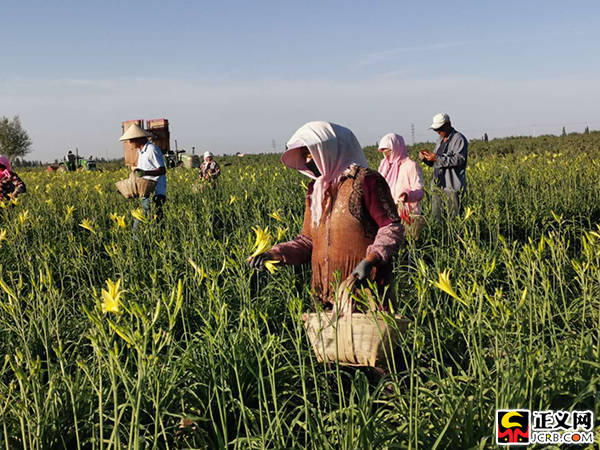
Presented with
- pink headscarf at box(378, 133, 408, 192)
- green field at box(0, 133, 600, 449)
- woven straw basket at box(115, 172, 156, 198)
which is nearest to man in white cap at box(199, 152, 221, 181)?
woven straw basket at box(115, 172, 156, 198)

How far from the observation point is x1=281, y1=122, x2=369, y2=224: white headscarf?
92.4 inches

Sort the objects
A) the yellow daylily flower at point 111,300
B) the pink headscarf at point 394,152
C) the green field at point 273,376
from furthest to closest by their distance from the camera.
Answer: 1. the pink headscarf at point 394,152
2. the green field at point 273,376
3. the yellow daylily flower at point 111,300

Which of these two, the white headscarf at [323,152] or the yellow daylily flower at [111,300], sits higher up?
the white headscarf at [323,152]

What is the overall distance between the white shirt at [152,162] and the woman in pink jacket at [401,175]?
8.58 feet

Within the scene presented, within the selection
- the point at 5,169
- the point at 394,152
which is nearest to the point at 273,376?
the point at 394,152

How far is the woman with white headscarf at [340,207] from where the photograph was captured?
2355 millimetres

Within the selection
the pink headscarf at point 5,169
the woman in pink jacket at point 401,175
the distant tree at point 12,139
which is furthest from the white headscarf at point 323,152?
the distant tree at point 12,139

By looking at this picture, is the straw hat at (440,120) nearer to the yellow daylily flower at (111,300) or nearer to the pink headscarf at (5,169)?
the yellow daylily flower at (111,300)

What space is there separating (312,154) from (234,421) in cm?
123

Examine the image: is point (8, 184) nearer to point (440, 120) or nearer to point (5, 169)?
point (5, 169)

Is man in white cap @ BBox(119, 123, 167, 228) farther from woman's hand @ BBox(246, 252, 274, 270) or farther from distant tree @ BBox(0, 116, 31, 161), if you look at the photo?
distant tree @ BBox(0, 116, 31, 161)

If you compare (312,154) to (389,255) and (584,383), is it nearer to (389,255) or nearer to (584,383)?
(389,255)

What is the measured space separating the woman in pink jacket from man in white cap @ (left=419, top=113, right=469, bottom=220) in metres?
0.74

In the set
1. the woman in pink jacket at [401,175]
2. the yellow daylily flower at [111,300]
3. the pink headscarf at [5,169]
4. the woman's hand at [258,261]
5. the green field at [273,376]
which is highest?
the pink headscarf at [5,169]
